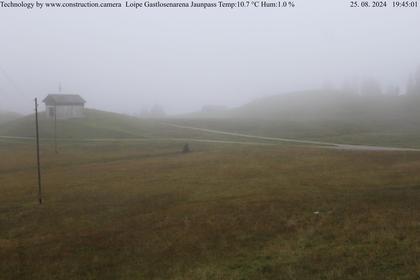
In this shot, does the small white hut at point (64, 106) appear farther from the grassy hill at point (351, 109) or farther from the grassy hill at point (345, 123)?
the grassy hill at point (351, 109)

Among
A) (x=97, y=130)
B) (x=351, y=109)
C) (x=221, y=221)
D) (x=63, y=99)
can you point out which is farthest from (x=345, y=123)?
(x=221, y=221)

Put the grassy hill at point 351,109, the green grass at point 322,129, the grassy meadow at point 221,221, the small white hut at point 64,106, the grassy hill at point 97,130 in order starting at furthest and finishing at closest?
the grassy hill at point 351,109, the small white hut at point 64,106, the grassy hill at point 97,130, the green grass at point 322,129, the grassy meadow at point 221,221

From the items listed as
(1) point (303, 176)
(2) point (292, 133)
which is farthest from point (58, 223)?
(2) point (292, 133)

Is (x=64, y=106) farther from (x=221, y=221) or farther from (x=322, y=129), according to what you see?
(x=221, y=221)

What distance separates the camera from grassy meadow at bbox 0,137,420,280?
16.6 meters

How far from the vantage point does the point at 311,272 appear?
50.1 ft

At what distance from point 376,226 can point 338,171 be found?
1814 centimetres

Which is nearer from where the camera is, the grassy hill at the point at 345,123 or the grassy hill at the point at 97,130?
the grassy hill at the point at 345,123

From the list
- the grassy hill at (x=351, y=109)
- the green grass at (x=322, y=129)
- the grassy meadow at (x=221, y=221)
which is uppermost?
the grassy hill at (x=351, y=109)

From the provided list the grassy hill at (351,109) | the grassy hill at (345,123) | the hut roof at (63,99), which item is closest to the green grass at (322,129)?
the grassy hill at (345,123)

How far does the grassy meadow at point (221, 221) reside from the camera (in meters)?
16.6

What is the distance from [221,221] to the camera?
23156mm

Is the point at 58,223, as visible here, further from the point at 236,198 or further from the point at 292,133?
the point at 292,133

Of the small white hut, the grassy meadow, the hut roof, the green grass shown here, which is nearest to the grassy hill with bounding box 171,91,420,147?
the green grass
